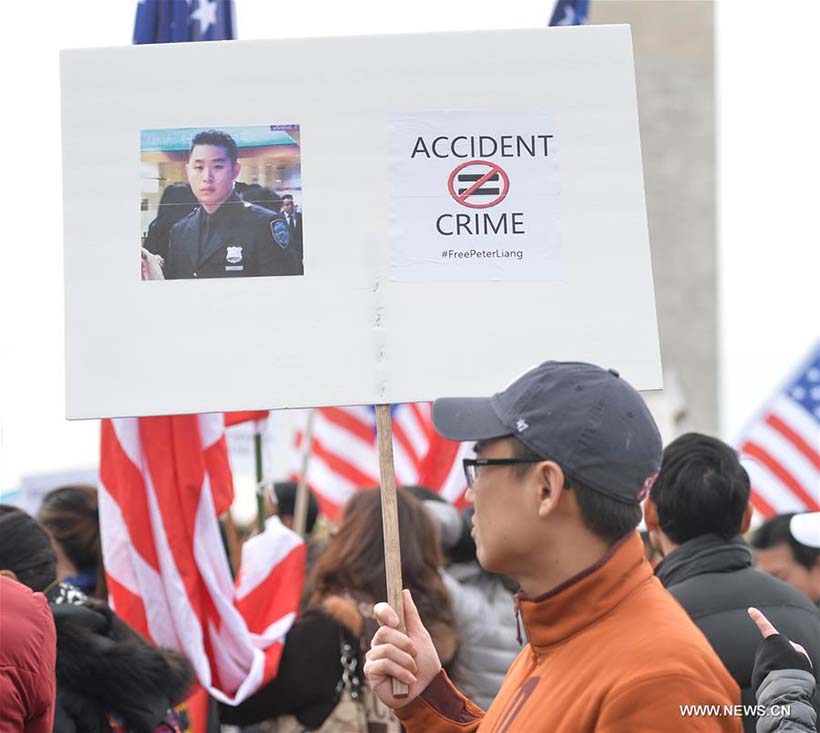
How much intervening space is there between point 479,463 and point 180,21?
339cm

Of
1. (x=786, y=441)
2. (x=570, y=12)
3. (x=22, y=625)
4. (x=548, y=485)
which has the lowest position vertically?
(x=22, y=625)

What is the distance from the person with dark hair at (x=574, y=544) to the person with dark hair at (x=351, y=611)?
2388mm

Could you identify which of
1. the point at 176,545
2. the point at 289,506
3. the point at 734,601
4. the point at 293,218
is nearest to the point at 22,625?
the point at 293,218

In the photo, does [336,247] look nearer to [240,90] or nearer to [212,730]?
[240,90]

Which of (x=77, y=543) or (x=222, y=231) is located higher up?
(x=222, y=231)

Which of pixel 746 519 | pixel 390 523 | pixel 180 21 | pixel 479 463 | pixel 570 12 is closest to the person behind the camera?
pixel 479 463

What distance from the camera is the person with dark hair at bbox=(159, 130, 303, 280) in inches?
127

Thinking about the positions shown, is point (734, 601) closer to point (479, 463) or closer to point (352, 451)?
point (479, 463)

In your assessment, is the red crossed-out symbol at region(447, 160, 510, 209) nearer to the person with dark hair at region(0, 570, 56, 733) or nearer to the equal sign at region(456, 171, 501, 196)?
the equal sign at region(456, 171, 501, 196)

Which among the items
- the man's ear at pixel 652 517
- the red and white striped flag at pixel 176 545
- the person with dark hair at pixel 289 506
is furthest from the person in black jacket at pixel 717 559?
the person with dark hair at pixel 289 506

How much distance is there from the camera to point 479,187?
10.9ft

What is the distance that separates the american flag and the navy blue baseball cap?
262 inches

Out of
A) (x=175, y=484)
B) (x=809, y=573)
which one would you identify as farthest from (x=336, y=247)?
(x=809, y=573)

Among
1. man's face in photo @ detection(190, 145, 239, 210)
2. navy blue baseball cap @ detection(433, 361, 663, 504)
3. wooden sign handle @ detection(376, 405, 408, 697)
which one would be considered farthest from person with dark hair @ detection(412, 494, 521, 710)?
navy blue baseball cap @ detection(433, 361, 663, 504)
